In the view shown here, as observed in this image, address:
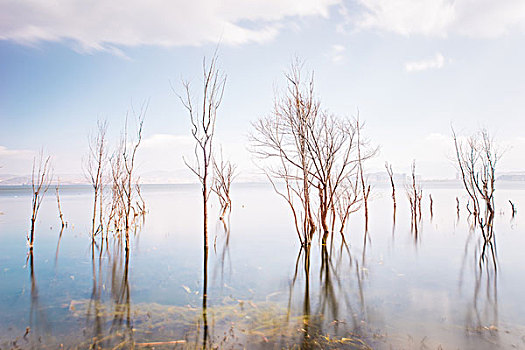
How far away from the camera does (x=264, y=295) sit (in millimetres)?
6906

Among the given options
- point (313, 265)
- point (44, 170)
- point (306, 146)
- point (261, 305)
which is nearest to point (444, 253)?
point (313, 265)

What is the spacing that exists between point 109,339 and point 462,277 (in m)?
8.43

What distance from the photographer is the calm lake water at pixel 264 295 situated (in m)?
4.88

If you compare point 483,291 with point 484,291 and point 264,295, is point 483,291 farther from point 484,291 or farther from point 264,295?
point 264,295

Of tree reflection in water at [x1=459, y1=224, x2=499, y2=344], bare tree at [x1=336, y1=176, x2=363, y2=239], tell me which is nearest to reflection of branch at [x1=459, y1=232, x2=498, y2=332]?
tree reflection in water at [x1=459, y1=224, x2=499, y2=344]

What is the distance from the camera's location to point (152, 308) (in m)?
6.07

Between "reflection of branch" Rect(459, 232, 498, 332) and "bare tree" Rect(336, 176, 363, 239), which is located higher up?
"bare tree" Rect(336, 176, 363, 239)

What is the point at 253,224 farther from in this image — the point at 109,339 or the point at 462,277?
the point at 109,339

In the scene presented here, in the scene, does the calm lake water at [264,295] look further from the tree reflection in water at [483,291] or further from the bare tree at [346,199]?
the bare tree at [346,199]

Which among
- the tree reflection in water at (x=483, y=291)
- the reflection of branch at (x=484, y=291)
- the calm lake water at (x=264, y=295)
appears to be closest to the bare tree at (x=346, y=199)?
the calm lake water at (x=264, y=295)

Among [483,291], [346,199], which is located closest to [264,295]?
[483,291]

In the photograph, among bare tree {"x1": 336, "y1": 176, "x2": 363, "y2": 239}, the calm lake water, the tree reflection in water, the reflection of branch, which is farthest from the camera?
bare tree {"x1": 336, "y1": 176, "x2": 363, "y2": 239}

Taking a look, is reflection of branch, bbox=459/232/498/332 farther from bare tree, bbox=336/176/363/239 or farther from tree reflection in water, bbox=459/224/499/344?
bare tree, bbox=336/176/363/239

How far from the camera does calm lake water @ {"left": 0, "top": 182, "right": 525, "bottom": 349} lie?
488 cm
